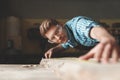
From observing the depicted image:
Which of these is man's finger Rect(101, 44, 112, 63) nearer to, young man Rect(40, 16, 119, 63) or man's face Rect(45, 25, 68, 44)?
young man Rect(40, 16, 119, 63)

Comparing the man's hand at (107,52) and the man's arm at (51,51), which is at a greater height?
the man's hand at (107,52)

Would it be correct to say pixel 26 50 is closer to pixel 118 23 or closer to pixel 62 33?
pixel 118 23

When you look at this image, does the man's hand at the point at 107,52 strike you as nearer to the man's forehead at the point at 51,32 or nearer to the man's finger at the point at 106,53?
the man's finger at the point at 106,53

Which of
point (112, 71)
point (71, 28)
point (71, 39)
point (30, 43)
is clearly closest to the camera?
point (112, 71)

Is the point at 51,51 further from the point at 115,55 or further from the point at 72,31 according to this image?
the point at 115,55

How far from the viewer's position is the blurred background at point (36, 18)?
301cm

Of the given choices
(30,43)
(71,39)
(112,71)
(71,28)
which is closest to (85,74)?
(112,71)

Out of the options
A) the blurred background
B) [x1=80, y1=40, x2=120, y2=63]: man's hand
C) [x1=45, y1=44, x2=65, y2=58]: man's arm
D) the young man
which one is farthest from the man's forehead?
the blurred background

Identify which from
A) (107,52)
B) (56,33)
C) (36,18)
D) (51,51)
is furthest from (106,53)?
(36,18)

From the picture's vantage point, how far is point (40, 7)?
124 inches

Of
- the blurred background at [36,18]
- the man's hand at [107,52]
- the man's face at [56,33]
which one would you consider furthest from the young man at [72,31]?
the blurred background at [36,18]

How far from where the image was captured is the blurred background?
9.87 feet

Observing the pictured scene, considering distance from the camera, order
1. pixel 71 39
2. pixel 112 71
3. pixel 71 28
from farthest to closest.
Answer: pixel 71 39, pixel 71 28, pixel 112 71

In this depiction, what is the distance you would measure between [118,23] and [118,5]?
0.18m
